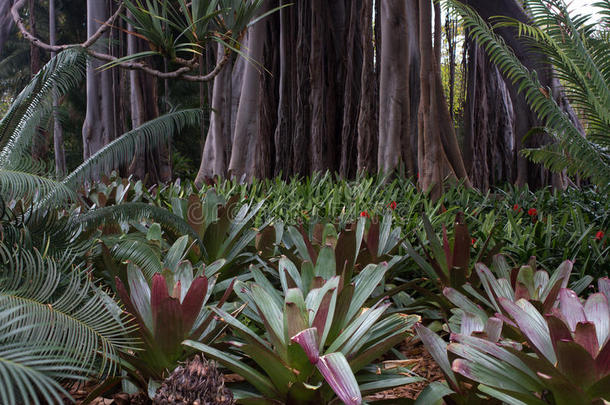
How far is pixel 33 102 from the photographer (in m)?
2.59

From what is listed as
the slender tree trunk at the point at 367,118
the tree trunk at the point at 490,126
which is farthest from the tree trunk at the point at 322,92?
the tree trunk at the point at 490,126

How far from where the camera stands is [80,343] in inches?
60.4

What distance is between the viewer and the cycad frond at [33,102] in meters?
2.51

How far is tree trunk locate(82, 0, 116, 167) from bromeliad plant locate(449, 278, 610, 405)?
7.65 metres

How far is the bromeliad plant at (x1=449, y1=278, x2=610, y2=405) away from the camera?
147cm

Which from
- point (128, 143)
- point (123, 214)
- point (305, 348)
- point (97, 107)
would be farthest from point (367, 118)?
point (305, 348)

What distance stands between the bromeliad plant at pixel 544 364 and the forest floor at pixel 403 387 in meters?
0.27

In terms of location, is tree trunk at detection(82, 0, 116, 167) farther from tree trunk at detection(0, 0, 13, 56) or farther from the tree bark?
the tree bark

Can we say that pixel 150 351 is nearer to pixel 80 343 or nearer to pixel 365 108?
pixel 80 343

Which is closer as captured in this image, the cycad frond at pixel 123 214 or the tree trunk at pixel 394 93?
the cycad frond at pixel 123 214

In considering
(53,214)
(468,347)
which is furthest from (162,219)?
(468,347)

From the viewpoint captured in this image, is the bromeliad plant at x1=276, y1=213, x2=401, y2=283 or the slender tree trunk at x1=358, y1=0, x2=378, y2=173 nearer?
the bromeliad plant at x1=276, y1=213, x2=401, y2=283

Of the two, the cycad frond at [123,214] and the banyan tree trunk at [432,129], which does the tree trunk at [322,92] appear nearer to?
the banyan tree trunk at [432,129]

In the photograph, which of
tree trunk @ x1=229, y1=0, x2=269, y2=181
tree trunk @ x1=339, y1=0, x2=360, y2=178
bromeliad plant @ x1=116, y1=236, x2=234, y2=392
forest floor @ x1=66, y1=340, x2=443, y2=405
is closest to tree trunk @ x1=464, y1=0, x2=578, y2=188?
tree trunk @ x1=339, y1=0, x2=360, y2=178
